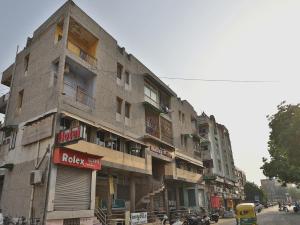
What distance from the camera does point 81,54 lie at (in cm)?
2048

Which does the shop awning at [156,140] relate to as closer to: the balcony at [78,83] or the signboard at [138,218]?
the signboard at [138,218]

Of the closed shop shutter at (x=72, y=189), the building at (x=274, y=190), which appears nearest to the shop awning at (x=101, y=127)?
the closed shop shutter at (x=72, y=189)

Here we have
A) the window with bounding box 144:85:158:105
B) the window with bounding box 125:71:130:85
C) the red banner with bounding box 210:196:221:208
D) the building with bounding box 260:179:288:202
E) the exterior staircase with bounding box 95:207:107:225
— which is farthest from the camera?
the building with bounding box 260:179:288:202

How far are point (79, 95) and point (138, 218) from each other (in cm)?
1077

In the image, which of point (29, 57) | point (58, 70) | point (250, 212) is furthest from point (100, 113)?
point (250, 212)

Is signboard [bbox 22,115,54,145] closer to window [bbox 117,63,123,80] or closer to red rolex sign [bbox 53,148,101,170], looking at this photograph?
red rolex sign [bbox 53,148,101,170]

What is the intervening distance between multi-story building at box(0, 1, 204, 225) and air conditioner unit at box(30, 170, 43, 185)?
60 millimetres

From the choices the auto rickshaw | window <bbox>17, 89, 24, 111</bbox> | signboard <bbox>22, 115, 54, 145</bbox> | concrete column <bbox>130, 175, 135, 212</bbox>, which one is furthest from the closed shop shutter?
the auto rickshaw

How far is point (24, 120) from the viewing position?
1919 cm

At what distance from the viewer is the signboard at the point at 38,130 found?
53.6 feet

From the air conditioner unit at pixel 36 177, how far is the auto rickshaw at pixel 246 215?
49.3 feet

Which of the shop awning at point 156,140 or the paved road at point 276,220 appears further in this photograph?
the shop awning at point 156,140

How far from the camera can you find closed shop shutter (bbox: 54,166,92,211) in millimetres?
15438

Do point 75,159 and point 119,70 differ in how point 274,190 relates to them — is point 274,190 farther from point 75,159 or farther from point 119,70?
point 75,159
